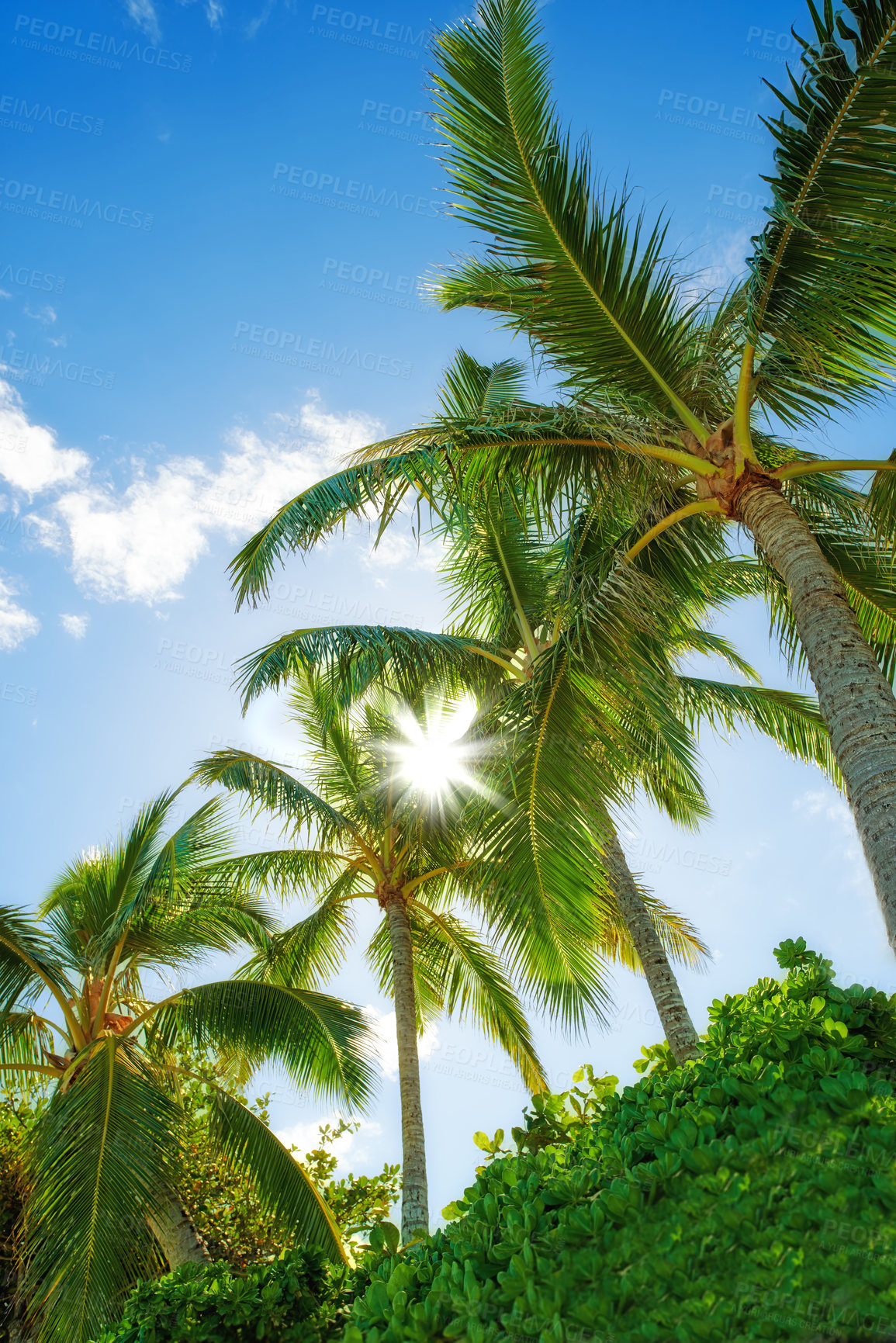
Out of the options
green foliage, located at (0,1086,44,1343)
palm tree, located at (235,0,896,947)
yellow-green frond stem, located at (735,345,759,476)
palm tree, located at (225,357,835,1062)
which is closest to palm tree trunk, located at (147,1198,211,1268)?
green foliage, located at (0,1086,44,1343)

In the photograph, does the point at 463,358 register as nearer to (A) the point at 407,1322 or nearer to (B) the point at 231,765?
(B) the point at 231,765

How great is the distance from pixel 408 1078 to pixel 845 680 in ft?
24.2

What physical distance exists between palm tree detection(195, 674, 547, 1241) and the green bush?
663 centimetres

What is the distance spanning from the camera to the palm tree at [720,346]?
416cm

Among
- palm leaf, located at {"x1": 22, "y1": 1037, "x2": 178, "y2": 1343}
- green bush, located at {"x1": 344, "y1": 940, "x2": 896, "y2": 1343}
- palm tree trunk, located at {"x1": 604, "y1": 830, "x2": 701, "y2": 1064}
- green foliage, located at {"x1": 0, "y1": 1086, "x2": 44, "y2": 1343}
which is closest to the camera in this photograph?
green bush, located at {"x1": 344, "y1": 940, "x2": 896, "y2": 1343}

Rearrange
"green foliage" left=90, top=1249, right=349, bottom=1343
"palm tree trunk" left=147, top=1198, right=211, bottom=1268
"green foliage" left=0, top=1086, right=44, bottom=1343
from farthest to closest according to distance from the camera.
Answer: "green foliage" left=0, top=1086, right=44, bottom=1343
"palm tree trunk" left=147, top=1198, right=211, bottom=1268
"green foliage" left=90, top=1249, right=349, bottom=1343

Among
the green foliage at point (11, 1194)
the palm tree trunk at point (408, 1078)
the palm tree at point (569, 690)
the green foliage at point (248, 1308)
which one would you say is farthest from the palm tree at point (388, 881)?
the green foliage at point (248, 1308)

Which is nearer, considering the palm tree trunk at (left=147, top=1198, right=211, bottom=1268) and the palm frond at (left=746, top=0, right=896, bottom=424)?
the palm frond at (left=746, top=0, right=896, bottom=424)

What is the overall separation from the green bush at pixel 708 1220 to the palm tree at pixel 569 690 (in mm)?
2743

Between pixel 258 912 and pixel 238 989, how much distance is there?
2420 millimetres

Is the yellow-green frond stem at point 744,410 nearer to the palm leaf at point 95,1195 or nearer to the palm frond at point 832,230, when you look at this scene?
the palm frond at point 832,230

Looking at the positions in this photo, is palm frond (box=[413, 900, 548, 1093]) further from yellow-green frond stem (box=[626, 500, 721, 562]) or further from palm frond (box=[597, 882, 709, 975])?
yellow-green frond stem (box=[626, 500, 721, 562])

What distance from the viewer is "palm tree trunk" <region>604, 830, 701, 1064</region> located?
6379 millimetres

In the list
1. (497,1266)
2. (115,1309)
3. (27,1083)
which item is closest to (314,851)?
(27,1083)
